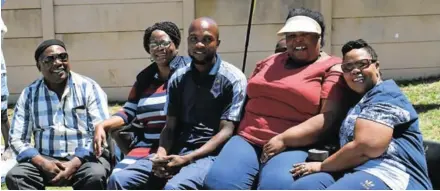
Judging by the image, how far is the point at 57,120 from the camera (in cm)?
433

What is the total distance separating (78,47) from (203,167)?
4.86 metres

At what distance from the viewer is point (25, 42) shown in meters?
8.30

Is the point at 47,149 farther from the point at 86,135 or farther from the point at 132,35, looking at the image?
the point at 132,35

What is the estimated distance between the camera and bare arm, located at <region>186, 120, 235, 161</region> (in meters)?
3.92

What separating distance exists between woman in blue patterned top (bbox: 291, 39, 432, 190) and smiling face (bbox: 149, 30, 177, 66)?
1.36 m

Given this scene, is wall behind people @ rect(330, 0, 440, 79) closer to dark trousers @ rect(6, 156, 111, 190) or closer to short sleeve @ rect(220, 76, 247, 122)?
short sleeve @ rect(220, 76, 247, 122)

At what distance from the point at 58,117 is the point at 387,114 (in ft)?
6.95

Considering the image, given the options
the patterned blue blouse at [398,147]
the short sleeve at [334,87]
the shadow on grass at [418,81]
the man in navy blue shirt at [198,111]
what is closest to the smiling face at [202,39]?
the man in navy blue shirt at [198,111]

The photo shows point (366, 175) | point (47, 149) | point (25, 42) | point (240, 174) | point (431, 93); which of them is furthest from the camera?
point (25, 42)

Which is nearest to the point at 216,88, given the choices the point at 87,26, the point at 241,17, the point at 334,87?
the point at 334,87

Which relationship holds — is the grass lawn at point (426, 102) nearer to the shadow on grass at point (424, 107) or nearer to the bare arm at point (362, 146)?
the shadow on grass at point (424, 107)

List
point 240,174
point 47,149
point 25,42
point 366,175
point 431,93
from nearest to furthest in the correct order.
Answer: point 366,175
point 240,174
point 47,149
point 431,93
point 25,42

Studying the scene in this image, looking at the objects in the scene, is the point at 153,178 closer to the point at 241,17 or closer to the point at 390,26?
the point at 241,17

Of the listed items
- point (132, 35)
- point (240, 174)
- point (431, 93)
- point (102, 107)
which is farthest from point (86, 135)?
point (431, 93)
